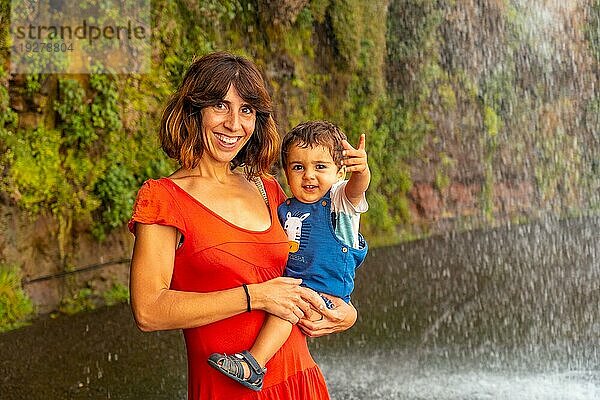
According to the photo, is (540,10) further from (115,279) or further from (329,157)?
(329,157)

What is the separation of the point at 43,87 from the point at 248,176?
4994 mm

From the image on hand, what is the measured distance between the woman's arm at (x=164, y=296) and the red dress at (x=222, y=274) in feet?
0.12

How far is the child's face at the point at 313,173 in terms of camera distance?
227 centimetres

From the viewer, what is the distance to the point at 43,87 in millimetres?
6699

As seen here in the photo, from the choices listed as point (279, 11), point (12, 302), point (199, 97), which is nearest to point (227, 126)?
point (199, 97)

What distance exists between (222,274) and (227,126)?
1.17 feet

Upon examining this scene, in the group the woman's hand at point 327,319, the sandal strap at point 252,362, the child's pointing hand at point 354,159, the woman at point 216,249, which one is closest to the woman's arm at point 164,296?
the woman at point 216,249

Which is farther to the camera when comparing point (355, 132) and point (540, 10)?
point (540, 10)

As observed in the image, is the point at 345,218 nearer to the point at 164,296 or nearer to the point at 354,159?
the point at 354,159

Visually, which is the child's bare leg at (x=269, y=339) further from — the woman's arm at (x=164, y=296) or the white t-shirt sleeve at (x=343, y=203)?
the white t-shirt sleeve at (x=343, y=203)

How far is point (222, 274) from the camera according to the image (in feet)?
6.34

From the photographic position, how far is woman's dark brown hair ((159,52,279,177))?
1.96 m

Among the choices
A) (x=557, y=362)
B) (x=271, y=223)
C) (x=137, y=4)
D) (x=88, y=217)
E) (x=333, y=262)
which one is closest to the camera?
(x=271, y=223)

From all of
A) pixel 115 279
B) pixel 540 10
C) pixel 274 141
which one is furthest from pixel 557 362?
pixel 540 10
